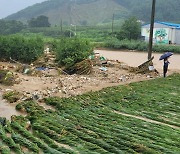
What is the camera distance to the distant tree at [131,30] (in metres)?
49.7

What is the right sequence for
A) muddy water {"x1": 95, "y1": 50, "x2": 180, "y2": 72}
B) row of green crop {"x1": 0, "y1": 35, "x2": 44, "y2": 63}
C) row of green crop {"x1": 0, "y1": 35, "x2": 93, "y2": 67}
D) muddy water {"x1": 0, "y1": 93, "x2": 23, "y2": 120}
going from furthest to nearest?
muddy water {"x1": 95, "y1": 50, "x2": 180, "y2": 72} < row of green crop {"x1": 0, "y1": 35, "x2": 44, "y2": 63} < row of green crop {"x1": 0, "y1": 35, "x2": 93, "y2": 67} < muddy water {"x1": 0, "y1": 93, "x2": 23, "y2": 120}

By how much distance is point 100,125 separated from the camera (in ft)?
34.3

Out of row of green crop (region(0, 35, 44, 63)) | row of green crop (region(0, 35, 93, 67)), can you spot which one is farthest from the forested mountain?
row of green crop (region(0, 35, 93, 67))

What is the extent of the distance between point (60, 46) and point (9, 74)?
633 cm

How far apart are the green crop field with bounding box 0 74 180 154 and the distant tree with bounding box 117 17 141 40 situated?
1396 inches

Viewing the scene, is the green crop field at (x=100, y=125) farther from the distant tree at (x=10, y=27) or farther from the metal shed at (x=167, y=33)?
the distant tree at (x=10, y=27)

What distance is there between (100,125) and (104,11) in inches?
4620

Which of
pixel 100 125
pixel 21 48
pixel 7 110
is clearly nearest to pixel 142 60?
pixel 21 48

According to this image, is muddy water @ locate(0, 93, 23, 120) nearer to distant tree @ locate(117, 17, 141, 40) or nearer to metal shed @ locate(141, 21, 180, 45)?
metal shed @ locate(141, 21, 180, 45)

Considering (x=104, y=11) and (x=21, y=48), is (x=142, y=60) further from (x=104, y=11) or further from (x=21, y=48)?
(x=104, y=11)

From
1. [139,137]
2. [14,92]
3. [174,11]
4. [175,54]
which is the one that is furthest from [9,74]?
[174,11]

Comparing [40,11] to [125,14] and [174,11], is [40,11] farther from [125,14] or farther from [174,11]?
[174,11]

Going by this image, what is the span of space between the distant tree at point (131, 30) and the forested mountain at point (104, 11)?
51.6m

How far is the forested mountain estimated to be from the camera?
104m
